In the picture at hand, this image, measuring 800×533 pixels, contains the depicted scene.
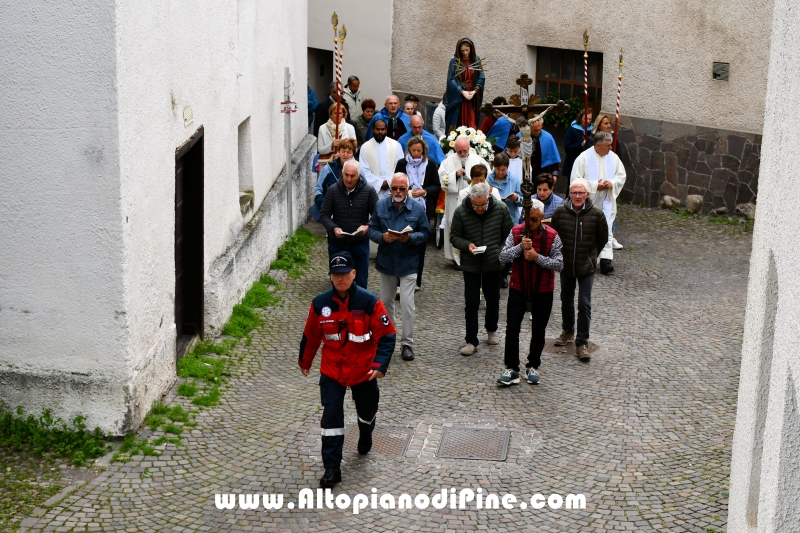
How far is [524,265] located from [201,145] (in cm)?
341

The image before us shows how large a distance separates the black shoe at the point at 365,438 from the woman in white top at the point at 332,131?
6413mm

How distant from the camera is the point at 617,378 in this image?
36.4 ft

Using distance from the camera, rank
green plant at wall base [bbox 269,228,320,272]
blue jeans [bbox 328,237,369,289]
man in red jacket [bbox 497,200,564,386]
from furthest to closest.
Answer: green plant at wall base [bbox 269,228,320,272], blue jeans [bbox 328,237,369,289], man in red jacket [bbox 497,200,564,386]

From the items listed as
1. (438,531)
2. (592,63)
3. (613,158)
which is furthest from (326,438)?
(592,63)

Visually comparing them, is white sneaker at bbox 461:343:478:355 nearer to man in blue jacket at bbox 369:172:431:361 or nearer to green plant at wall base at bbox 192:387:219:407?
man in blue jacket at bbox 369:172:431:361

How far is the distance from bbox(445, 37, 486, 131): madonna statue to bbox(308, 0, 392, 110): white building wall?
382 cm

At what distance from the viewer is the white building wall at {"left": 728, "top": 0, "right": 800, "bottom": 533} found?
4672mm

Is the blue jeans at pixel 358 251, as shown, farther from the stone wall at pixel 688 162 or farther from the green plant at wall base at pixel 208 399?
the stone wall at pixel 688 162

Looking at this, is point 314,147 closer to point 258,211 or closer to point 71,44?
point 258,211

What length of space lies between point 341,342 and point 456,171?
6166 mm

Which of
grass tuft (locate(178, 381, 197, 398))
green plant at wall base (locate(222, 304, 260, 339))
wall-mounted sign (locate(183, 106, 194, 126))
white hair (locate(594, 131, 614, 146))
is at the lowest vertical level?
grass tuft (locate(178, 381, 197, 398))

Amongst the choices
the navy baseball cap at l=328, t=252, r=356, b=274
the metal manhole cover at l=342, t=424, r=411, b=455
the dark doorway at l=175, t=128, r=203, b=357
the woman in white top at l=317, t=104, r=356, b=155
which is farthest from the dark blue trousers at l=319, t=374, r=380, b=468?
the woman in white top at l=317, t=104, r=356, b=155

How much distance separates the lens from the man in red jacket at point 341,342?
340 inches

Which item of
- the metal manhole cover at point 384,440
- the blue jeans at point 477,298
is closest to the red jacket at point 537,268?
the blue jeans at point 477,298
